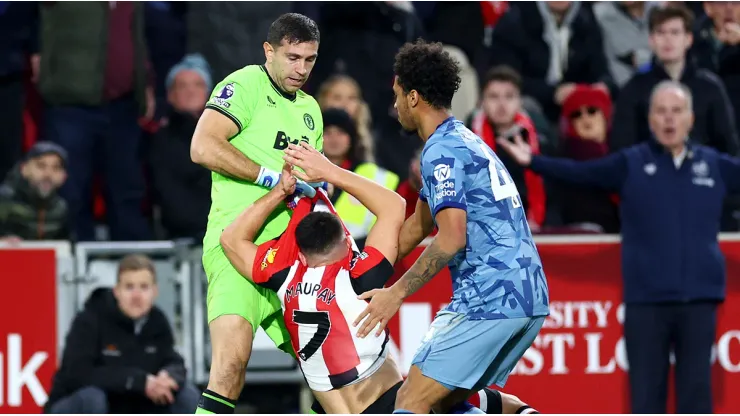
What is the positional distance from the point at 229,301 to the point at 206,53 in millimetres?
4751

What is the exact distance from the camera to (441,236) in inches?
280

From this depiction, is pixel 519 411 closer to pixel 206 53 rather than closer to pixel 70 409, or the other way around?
pixel 70 409

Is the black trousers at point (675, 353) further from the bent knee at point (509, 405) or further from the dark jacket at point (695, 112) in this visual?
the bent knee at point (509, 405)

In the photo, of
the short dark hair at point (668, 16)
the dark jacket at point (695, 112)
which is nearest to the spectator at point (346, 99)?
the dark jacket at point (695, 112)

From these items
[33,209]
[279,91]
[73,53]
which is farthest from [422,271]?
[73,53]

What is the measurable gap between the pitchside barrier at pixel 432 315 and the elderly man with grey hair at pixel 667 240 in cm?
32

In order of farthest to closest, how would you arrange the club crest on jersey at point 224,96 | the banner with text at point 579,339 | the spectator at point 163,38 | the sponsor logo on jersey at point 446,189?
the spectator at point 163,38
the banner with text at point 579,339
the club crest on jersey at point 224,96
the sponsor logo on jersey at point 446,189

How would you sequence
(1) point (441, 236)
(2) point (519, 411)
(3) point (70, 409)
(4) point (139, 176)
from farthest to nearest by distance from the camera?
1. (4) point (139, 176)
2. (3) point (70, 409)
3. (2) point (519, 411)
4. (1) point (441, 236)

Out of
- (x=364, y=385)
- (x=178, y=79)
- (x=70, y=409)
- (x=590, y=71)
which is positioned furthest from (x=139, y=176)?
(x=364, y=385)

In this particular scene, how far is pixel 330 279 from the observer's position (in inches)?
298

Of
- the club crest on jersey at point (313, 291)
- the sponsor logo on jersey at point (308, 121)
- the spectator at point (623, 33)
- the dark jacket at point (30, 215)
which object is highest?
the spectator at point (623, 33)

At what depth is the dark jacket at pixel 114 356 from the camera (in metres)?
10.4

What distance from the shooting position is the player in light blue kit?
282 inches

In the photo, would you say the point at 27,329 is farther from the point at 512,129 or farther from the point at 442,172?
the point at 442,172
